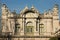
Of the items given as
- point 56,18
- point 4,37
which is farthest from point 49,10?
point 4,37

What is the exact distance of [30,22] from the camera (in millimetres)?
94188

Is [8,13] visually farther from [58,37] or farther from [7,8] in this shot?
[58,37]

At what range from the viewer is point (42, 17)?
94.2 meters

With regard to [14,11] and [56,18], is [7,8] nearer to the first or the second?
[14,11]

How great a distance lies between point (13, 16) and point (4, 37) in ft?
11.4

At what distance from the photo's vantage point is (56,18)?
9356 centimetres

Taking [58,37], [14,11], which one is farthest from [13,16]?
[58,37]

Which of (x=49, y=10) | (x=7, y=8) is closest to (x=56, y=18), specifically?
(x=49, y=10)

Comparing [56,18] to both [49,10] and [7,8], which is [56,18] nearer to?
[49,10]

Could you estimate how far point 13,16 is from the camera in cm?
9400

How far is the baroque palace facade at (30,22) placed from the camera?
307 feet

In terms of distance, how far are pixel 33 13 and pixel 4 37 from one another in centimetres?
557

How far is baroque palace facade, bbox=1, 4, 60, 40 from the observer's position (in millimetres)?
93688

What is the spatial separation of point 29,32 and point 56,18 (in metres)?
4.52
